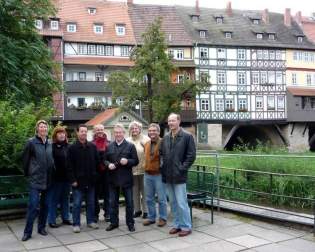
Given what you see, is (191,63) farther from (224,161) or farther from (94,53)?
(224,161)

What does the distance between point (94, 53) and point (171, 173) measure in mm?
32651

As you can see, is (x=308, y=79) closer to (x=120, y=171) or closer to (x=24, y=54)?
(x=24, y=54)

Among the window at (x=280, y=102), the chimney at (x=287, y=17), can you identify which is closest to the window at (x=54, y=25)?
the window at (x=280, y=102)

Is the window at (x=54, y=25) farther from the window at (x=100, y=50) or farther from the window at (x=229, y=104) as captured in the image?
the window at (x=229, y=104)

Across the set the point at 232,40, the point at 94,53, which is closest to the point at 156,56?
the point at 94,53

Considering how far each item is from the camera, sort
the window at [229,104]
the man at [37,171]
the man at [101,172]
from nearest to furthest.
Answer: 1. the man at [37,171]
2. the man at [101,172]
3. the window at [229,104]

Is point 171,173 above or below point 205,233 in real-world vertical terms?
above

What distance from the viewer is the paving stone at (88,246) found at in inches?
238

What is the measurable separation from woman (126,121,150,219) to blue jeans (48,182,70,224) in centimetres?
119

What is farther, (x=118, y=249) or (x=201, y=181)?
(x=201, y=181)

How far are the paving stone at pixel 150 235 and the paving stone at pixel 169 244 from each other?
18cm

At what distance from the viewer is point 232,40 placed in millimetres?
42219

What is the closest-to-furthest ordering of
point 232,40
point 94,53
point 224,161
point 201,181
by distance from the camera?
point 201,181 → point 224,161 → point 94,53 → point 232,40

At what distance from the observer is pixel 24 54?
1489cm
